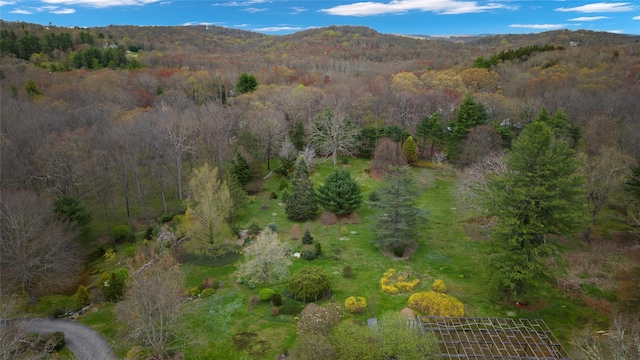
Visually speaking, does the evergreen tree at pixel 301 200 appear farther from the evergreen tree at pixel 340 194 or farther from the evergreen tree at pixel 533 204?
the evergreen tree at pixel 533 204

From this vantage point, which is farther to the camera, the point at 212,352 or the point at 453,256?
the point at 453,256

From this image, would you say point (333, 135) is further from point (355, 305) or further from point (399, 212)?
point (355, 305)

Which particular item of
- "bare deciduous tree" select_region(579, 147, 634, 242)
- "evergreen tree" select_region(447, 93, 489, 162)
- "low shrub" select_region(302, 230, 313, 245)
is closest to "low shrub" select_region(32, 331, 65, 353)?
"low shrub" select_region(302, 230, 313, 245)

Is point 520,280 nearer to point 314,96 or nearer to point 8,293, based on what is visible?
point 8,293

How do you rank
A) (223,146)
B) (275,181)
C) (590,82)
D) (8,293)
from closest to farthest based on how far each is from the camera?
(8,293) < (223,146) < (275,181) < (590,82)

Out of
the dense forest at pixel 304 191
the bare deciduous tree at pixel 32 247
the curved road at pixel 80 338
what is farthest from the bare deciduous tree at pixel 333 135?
the curved road at pixel 80 338

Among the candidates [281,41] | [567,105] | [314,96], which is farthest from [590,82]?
[281,41]
